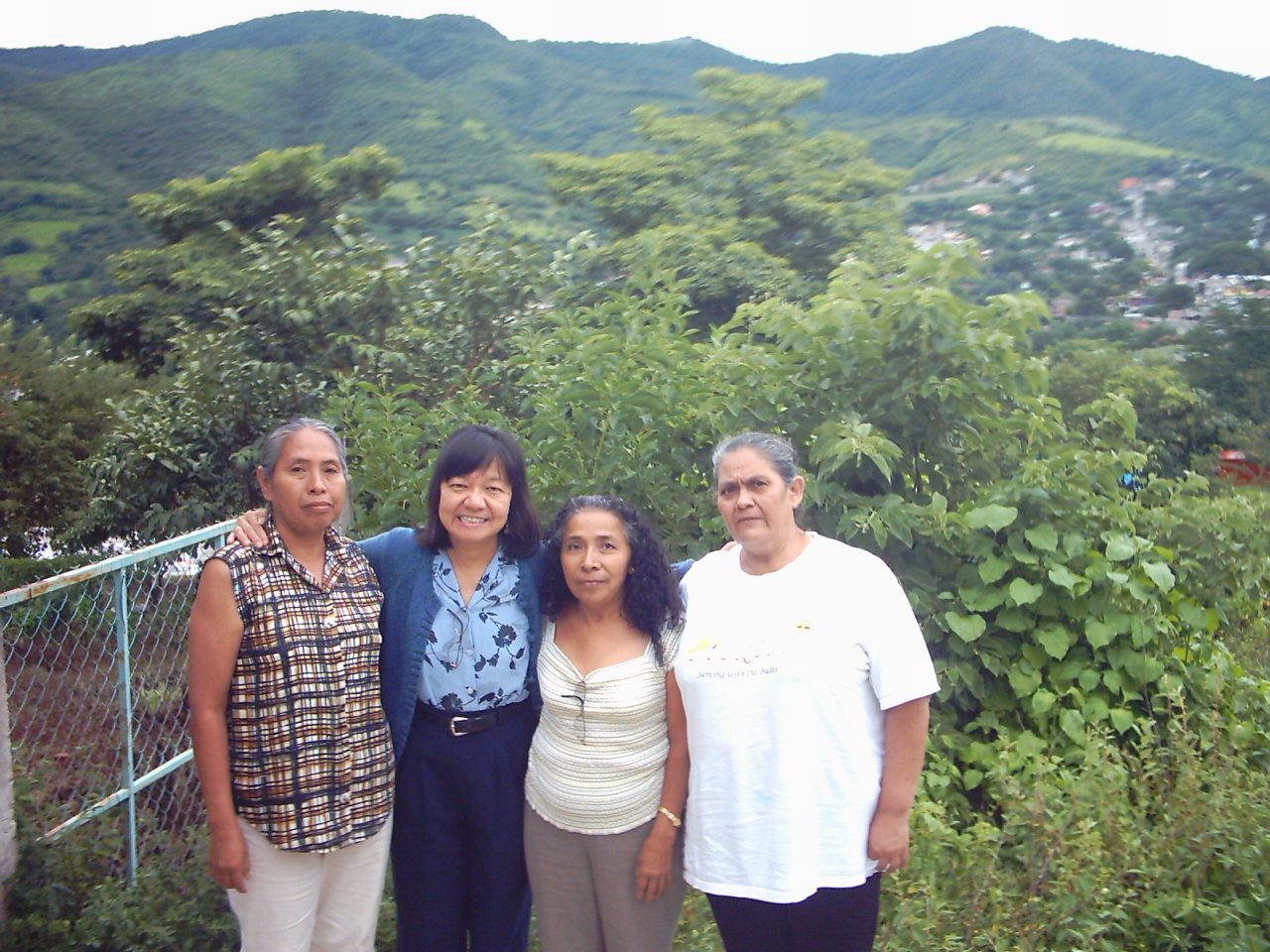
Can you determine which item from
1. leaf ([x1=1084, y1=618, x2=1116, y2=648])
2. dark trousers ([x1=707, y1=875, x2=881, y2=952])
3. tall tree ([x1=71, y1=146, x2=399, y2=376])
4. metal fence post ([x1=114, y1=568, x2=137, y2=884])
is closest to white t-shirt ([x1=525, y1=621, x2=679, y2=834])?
dark trousers ([x1=707, y1=875, x2=881, y2=952])

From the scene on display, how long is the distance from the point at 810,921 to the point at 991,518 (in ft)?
6.79

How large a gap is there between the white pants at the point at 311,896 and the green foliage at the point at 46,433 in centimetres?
1164

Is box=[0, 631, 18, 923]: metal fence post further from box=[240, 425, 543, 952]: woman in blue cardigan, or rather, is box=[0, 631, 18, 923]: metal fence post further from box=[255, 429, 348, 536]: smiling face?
box=[240, 425, 543, 952]: woman in blue cardigan

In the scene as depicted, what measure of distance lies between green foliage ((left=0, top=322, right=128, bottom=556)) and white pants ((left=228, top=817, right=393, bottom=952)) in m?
11.6

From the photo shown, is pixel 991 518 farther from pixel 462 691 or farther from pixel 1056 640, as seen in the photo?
pixel 462 691

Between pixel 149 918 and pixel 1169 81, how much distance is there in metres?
Answer: 35.4

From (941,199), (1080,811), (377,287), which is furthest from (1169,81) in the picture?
(1080,811)

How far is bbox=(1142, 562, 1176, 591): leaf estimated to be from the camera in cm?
385

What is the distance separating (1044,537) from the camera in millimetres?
3918

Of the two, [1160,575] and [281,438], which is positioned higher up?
[281,438]

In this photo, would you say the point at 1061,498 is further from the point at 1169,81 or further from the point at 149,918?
the point at 1169,81

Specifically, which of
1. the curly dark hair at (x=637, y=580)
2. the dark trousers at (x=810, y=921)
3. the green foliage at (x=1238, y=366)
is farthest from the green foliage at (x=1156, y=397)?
the dark trousers at (x=810, y=921)

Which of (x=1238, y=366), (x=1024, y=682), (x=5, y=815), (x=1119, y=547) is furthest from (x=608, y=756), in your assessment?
(x=1238, y=366)

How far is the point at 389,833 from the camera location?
7.71ft
